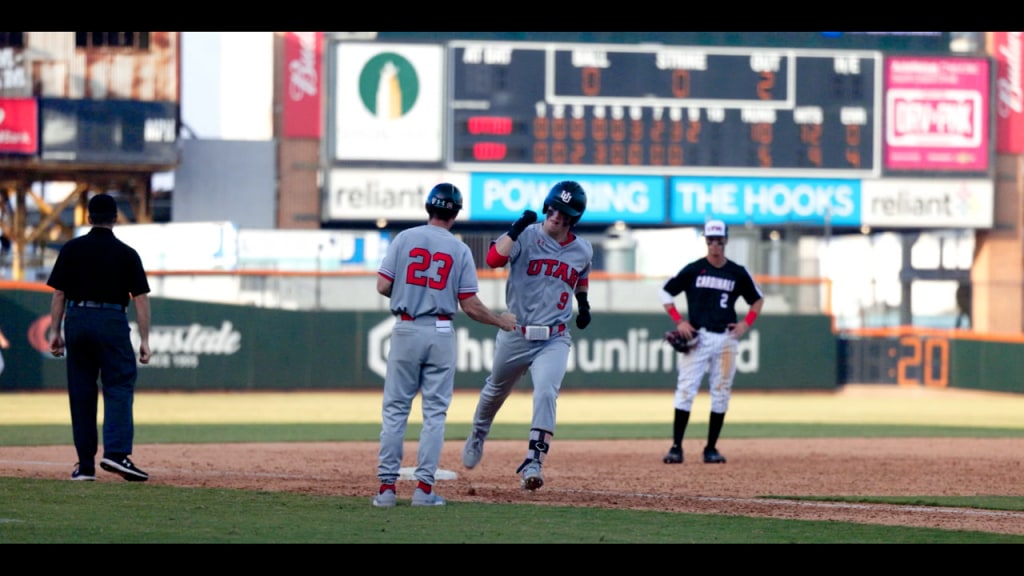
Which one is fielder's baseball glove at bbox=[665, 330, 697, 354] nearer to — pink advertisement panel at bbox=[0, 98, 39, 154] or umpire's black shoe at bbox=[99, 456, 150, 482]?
umpire's black shoe at bbox=[99, 456, 150, 482]

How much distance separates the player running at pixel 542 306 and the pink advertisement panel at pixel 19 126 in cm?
2882

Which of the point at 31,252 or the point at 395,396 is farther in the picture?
the point at 31,252

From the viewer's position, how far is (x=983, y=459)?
41.2 ft

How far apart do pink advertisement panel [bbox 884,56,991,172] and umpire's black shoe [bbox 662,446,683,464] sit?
2676cm

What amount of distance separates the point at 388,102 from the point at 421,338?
2819 cm

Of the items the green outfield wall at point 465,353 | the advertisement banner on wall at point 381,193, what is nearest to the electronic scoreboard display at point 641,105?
the advertisement banner on wall at point 381,193

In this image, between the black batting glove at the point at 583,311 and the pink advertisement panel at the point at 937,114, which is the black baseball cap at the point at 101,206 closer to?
the black batting glove at the point at 583,311

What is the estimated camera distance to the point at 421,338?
7840 mm

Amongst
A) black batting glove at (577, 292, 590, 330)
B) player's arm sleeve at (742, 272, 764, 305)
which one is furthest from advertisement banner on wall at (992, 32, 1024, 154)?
black batting glove at (577, 292, 590, 330)

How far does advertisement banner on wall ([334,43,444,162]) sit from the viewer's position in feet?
115

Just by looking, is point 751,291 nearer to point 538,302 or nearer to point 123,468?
point 538,302
